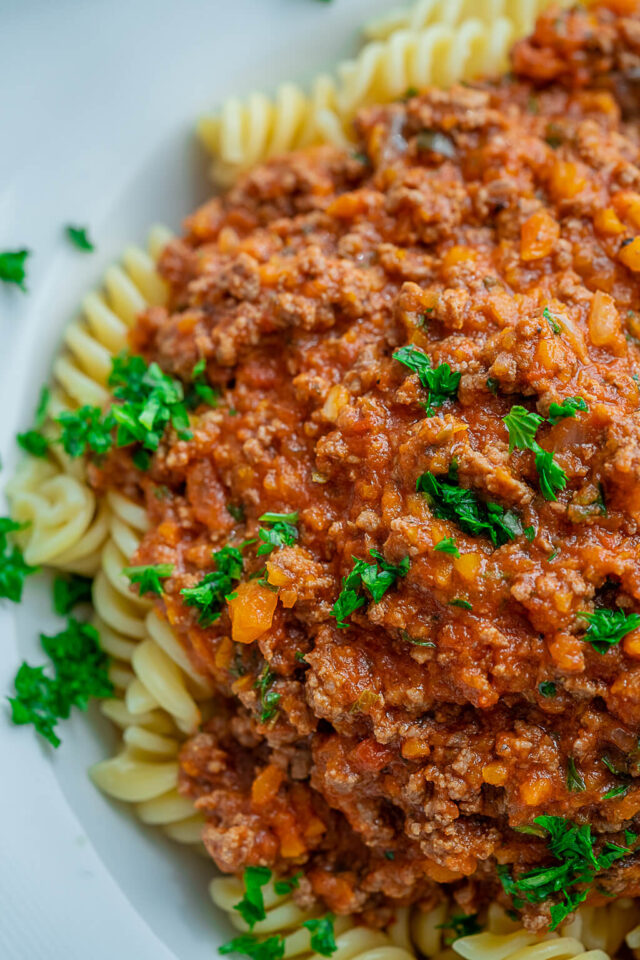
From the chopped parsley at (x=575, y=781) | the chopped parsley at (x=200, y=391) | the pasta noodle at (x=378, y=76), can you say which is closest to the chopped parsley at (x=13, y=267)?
the chopped parsley at (x=200, y=391)

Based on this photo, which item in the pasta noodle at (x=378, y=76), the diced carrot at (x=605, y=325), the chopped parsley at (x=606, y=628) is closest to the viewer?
the chopped parsley at (x=606, y=628)

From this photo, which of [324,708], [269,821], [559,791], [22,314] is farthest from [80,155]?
[559,791]

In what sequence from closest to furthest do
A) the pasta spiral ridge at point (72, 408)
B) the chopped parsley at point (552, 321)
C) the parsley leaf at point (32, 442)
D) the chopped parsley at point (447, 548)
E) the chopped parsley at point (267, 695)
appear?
1. the chopped parsley at point (447, 548)
2. the chopped parsley at point (552, 321)
3. the chopped parsley at point (267, 695)
4. the pasta spiral ridge at point (72, 408)
5. the parsley leaf at point (32, 442)

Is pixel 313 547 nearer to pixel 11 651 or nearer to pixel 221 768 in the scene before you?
pixel 221 768

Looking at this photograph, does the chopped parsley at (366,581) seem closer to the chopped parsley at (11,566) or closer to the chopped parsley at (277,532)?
the chopped parsley at (277,532)

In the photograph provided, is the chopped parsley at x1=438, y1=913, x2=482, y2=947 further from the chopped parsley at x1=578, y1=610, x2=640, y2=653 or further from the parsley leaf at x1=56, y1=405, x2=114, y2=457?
the parsley leaf at x1=56, y1=405, x2=114, y2=457

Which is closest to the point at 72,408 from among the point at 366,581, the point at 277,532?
the point at 277,532
